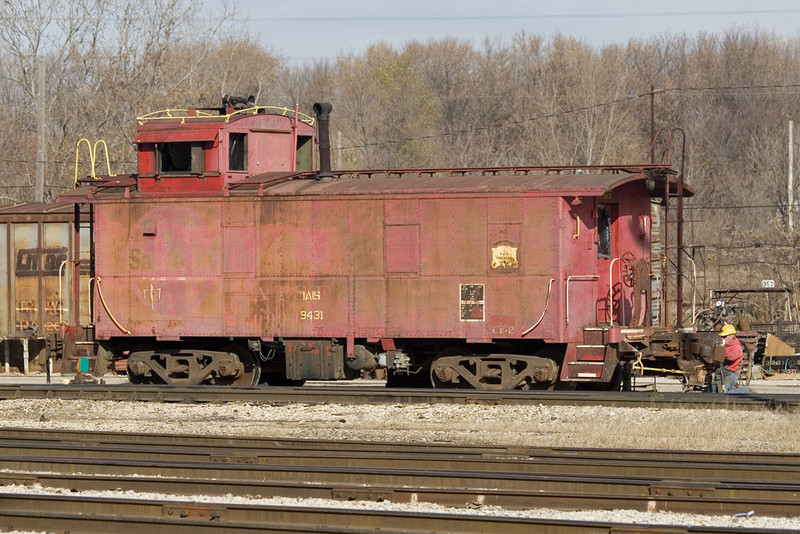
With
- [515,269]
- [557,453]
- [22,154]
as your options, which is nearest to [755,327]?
[515,269]

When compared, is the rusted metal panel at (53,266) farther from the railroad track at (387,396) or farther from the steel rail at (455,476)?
the steel rail at (455,476)

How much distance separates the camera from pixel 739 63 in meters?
84.6

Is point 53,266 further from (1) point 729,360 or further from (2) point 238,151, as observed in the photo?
(1) point 729,360

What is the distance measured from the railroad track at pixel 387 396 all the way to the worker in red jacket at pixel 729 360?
0.93m

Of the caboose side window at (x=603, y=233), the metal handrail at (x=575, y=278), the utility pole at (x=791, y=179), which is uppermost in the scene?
the utility pole at (x=791, y=179)

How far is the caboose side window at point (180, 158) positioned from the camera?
1800cm

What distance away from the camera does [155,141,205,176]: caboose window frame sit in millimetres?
18000

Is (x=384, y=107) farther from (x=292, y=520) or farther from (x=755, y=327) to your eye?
(x=292, y=520)

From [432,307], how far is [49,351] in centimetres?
696

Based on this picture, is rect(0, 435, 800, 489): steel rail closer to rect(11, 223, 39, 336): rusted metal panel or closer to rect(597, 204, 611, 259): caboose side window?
rect(597, 204, 611, 259): caboose side window

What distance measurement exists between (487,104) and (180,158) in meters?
64.7

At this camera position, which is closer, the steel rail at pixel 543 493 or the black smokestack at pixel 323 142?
the steel rail at pixel 543 493

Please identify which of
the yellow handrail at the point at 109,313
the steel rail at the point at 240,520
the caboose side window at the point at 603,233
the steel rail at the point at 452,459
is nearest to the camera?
the steel rail at the point at 240,520

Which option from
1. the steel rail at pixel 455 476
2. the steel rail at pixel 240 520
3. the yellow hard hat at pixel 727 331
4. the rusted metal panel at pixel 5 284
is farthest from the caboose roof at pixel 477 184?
the rusted metal panel at pixel 5 284
